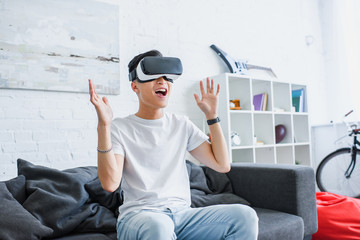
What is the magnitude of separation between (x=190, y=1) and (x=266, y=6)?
1.24m

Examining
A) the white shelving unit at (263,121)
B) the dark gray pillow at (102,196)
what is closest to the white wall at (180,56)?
the white shelving unit at (263,121)

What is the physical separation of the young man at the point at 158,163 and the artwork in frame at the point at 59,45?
1.03 meters

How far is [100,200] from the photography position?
174 cm

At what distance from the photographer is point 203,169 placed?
2316mm

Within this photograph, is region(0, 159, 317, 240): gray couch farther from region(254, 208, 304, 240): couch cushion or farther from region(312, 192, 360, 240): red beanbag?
region(312, 192, 360, 240): red beanbag

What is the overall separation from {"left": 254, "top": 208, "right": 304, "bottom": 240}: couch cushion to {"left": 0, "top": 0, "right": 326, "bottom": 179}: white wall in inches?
54.0

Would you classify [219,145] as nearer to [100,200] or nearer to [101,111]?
[101,111]

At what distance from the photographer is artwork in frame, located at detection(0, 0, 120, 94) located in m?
2.07

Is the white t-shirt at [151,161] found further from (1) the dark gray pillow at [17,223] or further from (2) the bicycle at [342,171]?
(2) the bicycle at [342,171]

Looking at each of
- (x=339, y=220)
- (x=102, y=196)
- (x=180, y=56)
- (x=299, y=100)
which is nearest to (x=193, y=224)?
(x=102, y=196)

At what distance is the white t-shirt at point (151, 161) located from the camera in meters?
1.29

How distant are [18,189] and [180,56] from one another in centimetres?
188

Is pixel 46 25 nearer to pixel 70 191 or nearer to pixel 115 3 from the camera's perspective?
pixel 115 3

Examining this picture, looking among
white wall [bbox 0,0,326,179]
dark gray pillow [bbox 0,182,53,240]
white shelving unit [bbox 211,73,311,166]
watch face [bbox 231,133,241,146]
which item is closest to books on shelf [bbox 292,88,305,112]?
white shelving unit [bbox 211,73,311,166]
